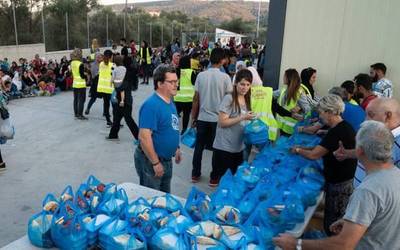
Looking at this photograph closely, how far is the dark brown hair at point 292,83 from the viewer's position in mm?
5301

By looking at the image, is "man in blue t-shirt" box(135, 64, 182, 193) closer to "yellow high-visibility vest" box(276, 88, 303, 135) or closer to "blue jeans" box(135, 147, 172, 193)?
"blue jeans" box(135, 147, 172, 193)

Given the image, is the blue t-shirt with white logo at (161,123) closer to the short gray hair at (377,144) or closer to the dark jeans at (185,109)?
the short gray hair at (377,144)

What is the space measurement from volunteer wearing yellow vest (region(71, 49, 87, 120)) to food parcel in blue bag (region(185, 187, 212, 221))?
271 inches

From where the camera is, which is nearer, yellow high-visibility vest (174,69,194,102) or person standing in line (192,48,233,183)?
person standing in line (192,48,233,183)

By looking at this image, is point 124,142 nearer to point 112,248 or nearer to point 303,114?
point 303,114

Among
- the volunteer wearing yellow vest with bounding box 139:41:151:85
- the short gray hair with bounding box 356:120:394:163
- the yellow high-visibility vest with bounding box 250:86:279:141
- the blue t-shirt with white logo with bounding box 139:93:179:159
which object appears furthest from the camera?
the volunteer wearing yellow vest with bounding box 139:41:151:85

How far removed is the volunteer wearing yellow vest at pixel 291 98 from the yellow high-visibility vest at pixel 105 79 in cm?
428

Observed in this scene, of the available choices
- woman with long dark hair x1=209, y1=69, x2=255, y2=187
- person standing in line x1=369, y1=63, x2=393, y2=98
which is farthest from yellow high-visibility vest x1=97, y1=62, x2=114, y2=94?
person standing in line x1=369, y1=63, x2=393, y2=98

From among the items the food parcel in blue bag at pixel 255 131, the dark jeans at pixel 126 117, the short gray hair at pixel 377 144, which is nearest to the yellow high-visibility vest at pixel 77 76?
the dark jeans at pixel 126 117

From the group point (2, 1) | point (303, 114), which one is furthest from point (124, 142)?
point (2, 1)

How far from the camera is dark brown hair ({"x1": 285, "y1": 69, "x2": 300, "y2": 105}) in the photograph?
530 cm

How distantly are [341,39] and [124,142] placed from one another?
4520 mm

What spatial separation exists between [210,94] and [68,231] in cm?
334

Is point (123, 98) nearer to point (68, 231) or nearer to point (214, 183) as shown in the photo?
point (214, 183)
